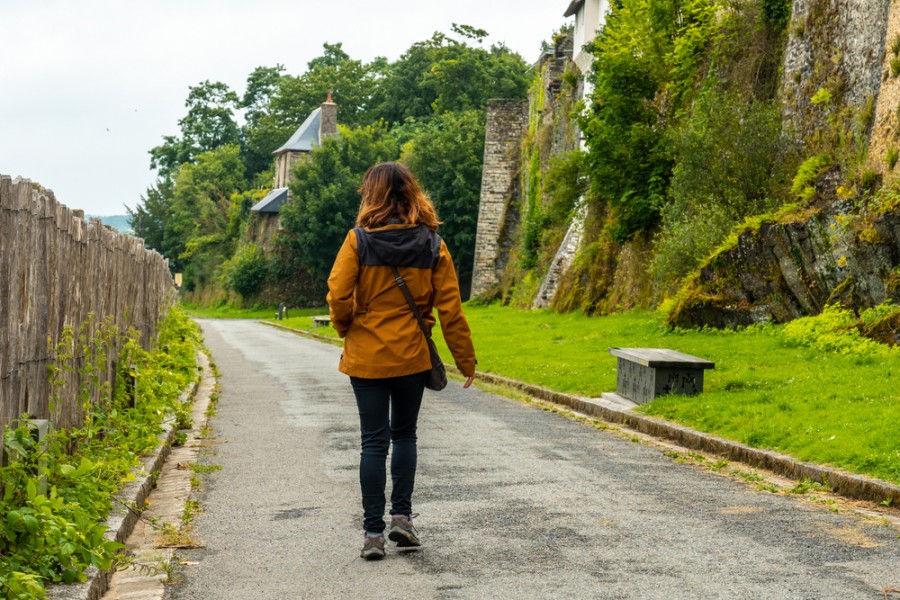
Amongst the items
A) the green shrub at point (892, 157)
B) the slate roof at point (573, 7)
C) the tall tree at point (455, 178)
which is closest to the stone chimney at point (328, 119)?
the tall tree at point (455, 178)

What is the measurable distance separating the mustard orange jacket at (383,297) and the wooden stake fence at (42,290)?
63.4 inches

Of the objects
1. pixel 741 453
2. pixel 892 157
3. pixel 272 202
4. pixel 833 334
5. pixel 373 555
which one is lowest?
pixel 373 555

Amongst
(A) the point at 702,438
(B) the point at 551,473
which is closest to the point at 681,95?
(A) the point at 702,438

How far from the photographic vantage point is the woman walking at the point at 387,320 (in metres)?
6.38

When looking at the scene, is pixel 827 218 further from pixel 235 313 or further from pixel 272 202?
pixel 272 202

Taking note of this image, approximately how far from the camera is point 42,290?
273 inches

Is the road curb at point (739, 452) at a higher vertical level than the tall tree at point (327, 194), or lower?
lower

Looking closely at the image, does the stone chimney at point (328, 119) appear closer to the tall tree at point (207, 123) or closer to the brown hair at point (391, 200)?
the tall tree at point (207, 123)

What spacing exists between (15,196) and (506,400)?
1115 centimetres

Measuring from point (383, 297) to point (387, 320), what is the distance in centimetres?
13

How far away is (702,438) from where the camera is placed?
448 inches

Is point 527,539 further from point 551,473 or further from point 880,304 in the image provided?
point 880,304

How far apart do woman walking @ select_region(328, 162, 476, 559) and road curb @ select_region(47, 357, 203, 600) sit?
1377 millimetres

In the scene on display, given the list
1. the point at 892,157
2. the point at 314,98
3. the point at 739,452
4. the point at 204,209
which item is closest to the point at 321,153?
the point at 314,98
